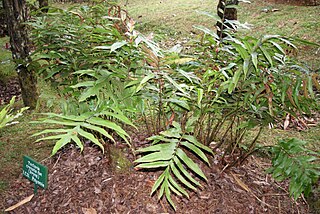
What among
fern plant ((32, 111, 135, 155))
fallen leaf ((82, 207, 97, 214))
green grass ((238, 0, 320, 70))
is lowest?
fallen leaf ((82, 207, 97, 214))

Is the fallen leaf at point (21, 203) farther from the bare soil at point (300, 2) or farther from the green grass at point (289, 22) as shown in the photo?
the bare soil at point (300, 2)

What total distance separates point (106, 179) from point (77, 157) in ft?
1.18

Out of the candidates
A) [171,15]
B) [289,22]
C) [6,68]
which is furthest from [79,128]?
[171,15]

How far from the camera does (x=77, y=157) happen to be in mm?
2191

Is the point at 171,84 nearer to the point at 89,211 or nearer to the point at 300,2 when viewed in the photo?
the point at 89,211

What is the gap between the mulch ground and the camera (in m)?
1.83

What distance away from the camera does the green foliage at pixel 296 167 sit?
1.61m

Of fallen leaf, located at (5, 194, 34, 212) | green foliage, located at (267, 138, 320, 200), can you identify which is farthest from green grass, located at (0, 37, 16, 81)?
green foliage, located at (267, 138, 320, 200)

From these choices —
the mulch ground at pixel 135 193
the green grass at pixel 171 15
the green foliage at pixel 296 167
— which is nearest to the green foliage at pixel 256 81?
the green foliage at pixel 296 167

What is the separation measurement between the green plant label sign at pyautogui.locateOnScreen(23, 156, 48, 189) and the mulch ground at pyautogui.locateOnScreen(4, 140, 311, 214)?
11 cm

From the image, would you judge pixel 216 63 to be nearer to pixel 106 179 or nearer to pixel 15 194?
pixel 106 179

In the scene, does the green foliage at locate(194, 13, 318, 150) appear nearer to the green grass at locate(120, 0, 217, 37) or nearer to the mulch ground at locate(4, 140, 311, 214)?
the mulch ground at locate(4, 140, 311, 214)

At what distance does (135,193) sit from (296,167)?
94cm

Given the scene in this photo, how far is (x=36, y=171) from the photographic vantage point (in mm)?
1987
